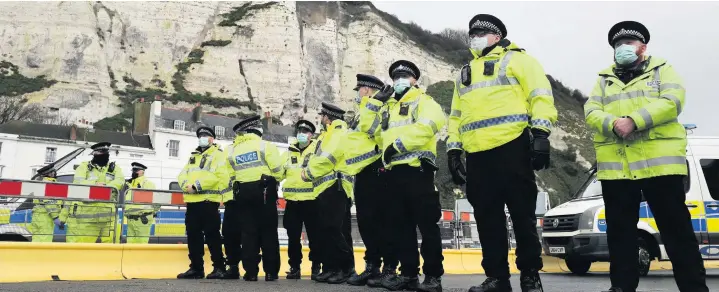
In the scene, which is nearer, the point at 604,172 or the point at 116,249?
the point at 604,172

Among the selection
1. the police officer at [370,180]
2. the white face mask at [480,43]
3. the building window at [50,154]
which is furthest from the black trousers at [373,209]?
the building window at [50,154]

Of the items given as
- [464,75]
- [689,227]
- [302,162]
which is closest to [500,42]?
[464,75]

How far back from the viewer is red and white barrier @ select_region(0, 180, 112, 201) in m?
7.21

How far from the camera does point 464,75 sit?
4.82 meters

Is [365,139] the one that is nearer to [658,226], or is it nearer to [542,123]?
[542,123]

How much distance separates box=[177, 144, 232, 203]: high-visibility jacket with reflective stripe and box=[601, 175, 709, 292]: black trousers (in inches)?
186

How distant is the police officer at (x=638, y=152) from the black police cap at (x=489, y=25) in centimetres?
82

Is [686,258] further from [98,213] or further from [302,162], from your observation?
[98,213]

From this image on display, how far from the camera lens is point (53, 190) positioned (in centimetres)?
748

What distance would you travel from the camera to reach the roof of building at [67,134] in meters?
42.0

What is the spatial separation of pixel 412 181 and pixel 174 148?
42304mm

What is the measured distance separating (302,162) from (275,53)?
62973mm

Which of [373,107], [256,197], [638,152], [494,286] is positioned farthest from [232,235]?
[638,152]

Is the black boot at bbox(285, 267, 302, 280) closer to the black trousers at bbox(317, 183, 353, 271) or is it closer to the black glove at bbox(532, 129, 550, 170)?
the black trousers at bbox(317, 183, 353, 271)
